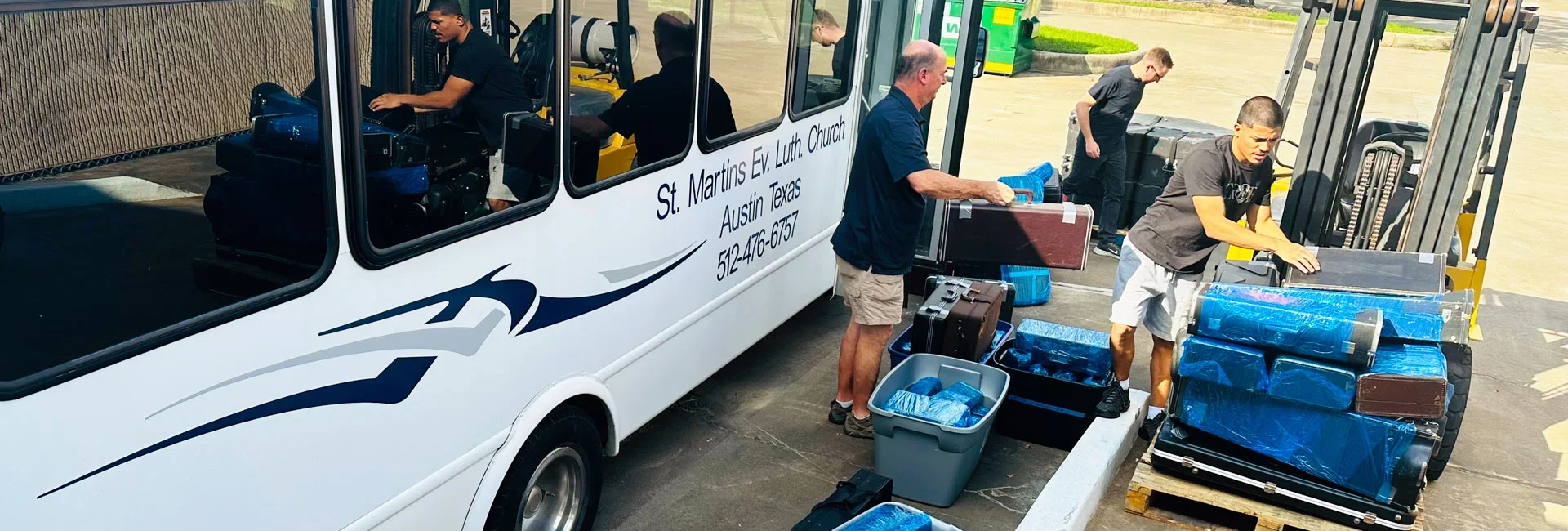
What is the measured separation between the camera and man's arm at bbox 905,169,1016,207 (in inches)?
177

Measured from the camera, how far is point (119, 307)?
2.23 m

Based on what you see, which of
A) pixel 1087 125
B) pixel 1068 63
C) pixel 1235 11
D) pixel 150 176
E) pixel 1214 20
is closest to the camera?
pixel 150 176

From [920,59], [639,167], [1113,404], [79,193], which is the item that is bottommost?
[1113,404]

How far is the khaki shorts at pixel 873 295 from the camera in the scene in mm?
4801

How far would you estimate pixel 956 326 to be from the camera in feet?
16.1

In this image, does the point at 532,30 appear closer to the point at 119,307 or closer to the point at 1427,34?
the point at 119,307

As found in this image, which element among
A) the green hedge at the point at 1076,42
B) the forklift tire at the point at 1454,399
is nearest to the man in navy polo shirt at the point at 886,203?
the forklift tire at the point at 1454,399

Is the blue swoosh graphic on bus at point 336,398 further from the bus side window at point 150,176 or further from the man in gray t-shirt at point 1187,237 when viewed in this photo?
the man in gray t-shirt at point 1187,237

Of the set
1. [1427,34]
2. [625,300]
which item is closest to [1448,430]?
[625,300]

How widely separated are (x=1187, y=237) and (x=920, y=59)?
4.52 feet

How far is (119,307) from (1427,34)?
2661 centimetres

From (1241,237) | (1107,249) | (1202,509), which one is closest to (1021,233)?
(1241,237)

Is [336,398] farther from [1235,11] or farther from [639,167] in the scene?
[1235,11]

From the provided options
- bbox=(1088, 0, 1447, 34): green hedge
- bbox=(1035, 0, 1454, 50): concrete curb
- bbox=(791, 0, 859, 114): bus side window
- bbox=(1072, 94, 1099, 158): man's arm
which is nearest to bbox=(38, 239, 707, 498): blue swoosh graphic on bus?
bbox=(791, 0, 859, 114): bus side window
